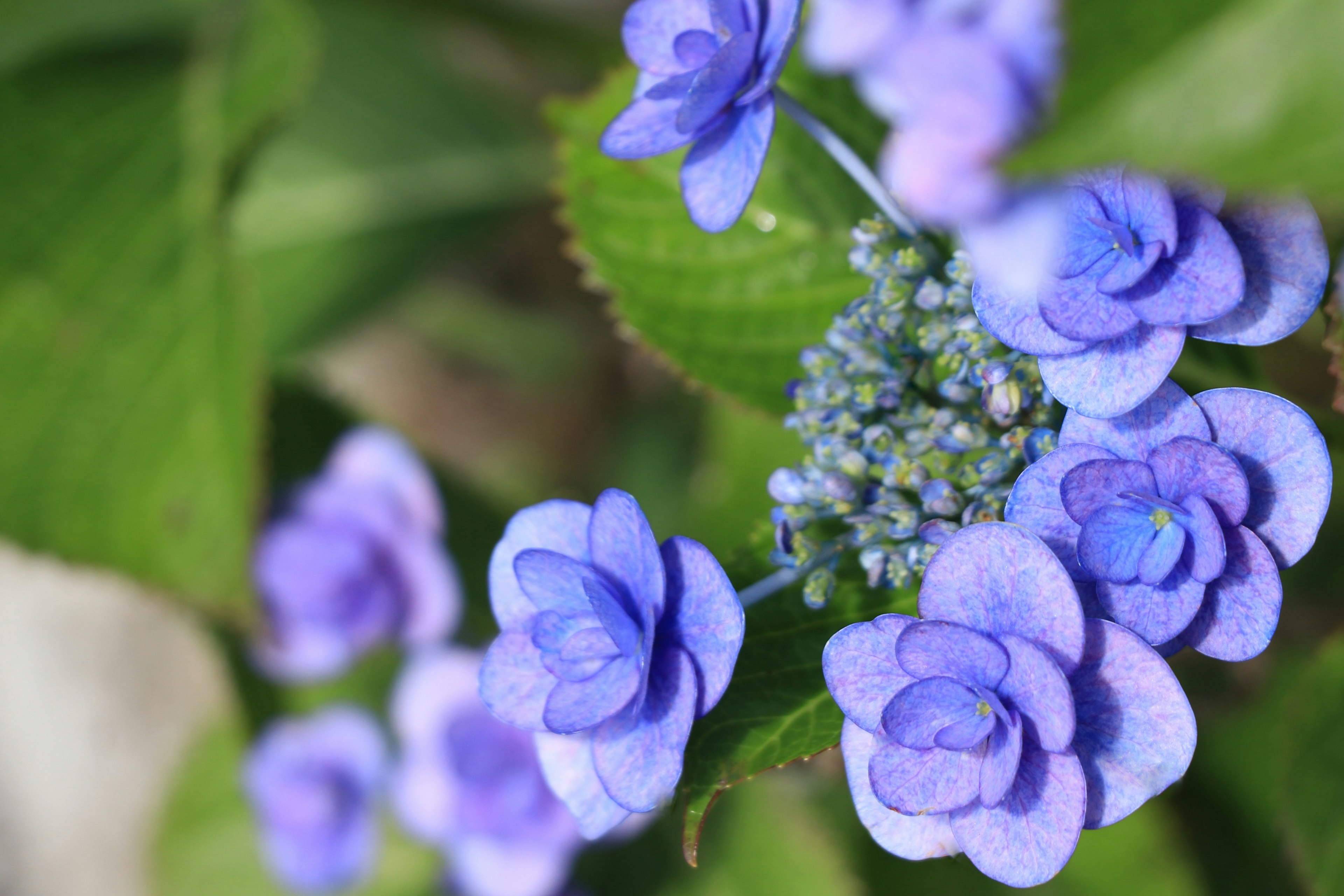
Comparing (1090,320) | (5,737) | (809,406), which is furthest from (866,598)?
(5,737)

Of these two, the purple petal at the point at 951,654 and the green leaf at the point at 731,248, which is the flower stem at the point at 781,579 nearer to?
the purple petal at the point at 951,654

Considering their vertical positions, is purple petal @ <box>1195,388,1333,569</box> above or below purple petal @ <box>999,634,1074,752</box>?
above

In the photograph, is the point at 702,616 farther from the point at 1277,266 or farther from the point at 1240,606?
the point at 1277,266

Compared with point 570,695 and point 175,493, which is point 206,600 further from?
point 570,695

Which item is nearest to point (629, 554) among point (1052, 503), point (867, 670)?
point (867, 670)

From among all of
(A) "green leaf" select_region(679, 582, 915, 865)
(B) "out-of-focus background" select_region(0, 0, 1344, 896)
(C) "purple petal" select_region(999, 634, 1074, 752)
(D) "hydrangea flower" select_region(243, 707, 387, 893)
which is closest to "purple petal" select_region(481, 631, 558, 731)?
(A) "green leaf" select_region(679, 582, 915, 865)

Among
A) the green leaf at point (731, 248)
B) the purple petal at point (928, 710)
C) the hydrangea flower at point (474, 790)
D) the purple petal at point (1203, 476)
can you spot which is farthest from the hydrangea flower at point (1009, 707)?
the hydrangea flower at point (474, 790)

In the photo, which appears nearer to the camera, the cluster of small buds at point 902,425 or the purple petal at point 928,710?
the purple petal at point 928,710

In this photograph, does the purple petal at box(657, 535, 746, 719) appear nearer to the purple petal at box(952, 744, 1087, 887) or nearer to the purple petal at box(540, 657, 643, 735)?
the purple petal at box(540, 657, 643, 735)
